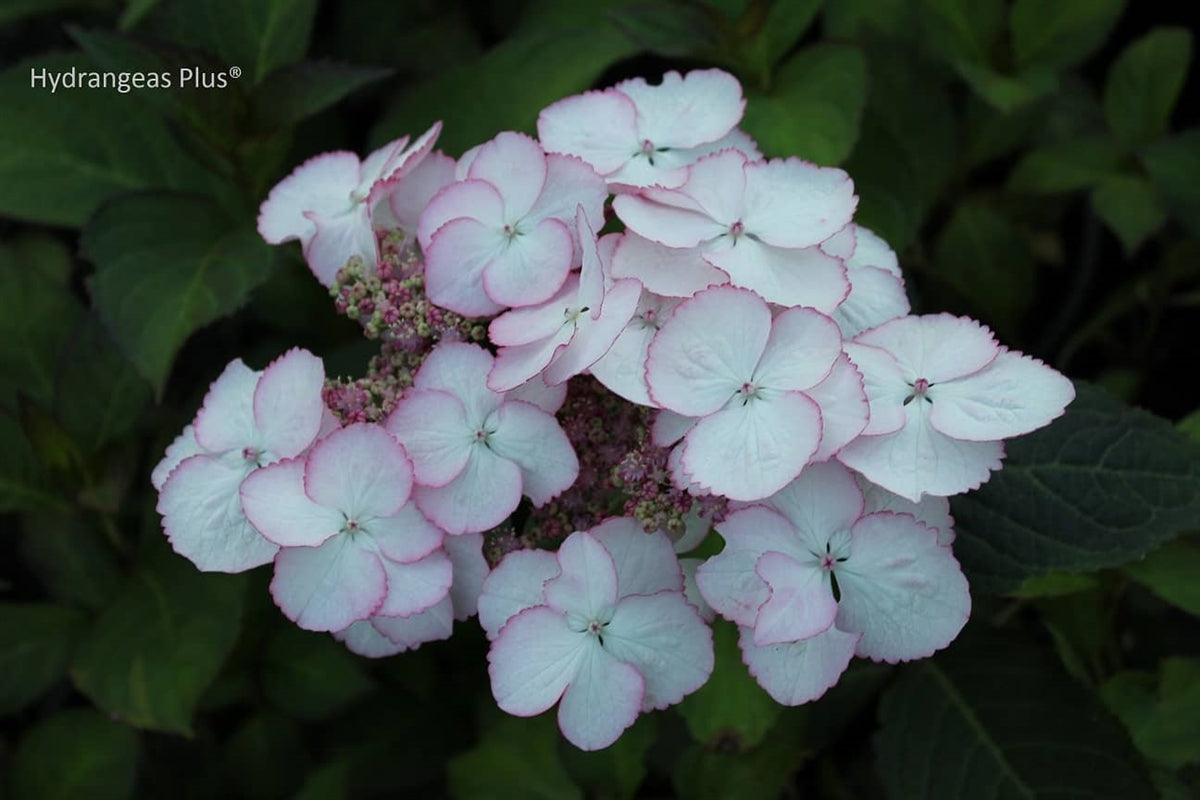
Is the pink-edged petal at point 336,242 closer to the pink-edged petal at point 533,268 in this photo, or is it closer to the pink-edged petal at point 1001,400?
the pink-edged petal at point 533,268

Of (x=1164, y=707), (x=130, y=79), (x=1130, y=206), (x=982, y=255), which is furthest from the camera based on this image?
(x=982, y=255)

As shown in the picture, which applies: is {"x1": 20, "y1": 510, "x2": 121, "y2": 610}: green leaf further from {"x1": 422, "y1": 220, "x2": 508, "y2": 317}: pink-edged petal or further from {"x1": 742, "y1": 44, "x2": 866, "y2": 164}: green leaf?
{"x1": 742, "y1": 44, "x2": 866, "y2": 164}: green leaf

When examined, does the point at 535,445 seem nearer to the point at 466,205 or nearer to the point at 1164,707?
the point at 466,205

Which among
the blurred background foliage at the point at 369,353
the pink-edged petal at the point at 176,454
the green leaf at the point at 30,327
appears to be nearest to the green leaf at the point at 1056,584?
the blurred background foliage at the point at 369,353

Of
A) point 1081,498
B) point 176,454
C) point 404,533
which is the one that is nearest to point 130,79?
Answer: point 176,454

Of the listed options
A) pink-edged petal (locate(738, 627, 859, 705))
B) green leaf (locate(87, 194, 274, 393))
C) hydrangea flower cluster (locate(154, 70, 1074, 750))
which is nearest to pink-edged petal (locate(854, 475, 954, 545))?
hydrangea flower cluster (locate(154, 70, 1074, 750))

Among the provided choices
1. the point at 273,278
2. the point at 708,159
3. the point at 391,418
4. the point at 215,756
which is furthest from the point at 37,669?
the point at 708,159
